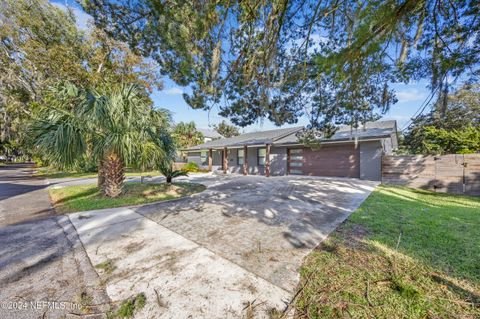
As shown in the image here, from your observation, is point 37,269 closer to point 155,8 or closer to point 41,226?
point 41,226

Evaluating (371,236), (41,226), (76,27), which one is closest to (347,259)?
(371,236)

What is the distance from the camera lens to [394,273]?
2436 millimetres

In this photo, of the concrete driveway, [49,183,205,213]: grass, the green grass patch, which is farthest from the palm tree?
the green grass patch

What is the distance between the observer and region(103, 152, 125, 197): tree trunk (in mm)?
6823

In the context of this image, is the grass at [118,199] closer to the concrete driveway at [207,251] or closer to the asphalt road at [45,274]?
the concrete driveway at [207,251]

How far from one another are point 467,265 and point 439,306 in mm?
1290

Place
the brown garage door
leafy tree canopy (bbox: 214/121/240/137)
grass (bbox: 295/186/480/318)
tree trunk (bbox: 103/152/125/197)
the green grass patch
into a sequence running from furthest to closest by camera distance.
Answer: leafy tree canopy (bbox: 214/121/240/137)
the brown garage door
tree trunk (bbox: 103/152/125/197)
the green grass patch
grass (bbox: 295/186/480/318)

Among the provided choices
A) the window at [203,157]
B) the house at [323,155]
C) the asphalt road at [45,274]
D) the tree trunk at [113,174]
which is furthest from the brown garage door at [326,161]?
the asphalt road at [45,274]

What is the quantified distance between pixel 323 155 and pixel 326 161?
17.2 inches

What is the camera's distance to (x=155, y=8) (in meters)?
3.81

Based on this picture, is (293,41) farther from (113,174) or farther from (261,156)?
(261,156)

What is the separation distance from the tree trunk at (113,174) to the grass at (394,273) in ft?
22.5

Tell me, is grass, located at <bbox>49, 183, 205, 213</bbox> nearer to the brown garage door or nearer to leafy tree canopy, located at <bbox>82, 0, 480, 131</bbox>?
leafy tree canopy, located at <bbox>82, 0, 480, 131</bbox>

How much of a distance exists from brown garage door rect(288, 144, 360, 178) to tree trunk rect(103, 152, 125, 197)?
36.4 feet
